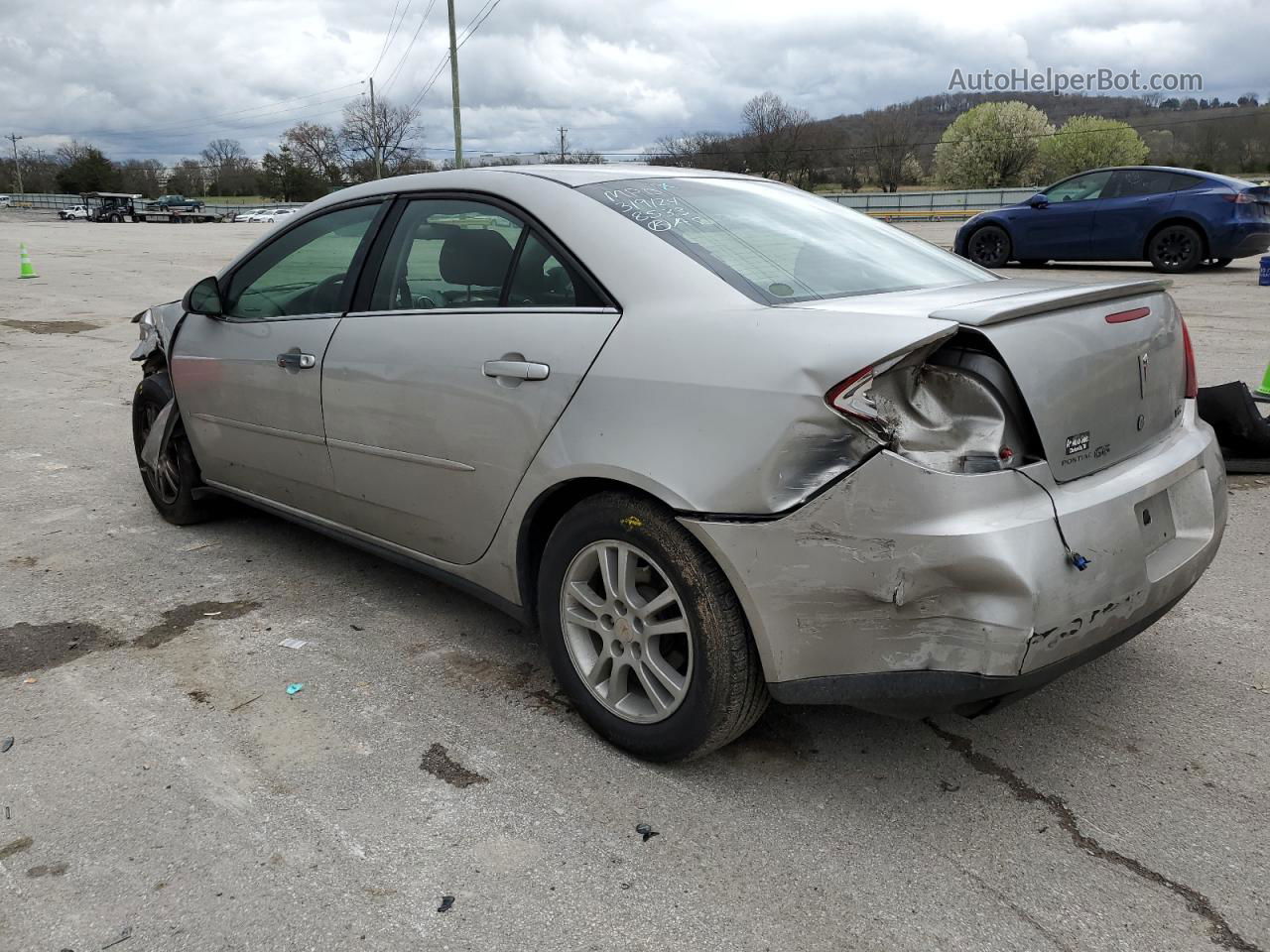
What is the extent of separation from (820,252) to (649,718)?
1476mm

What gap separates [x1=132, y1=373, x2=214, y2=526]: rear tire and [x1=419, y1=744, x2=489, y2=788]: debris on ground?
8.27ft

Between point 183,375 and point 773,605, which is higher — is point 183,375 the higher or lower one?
the higher one

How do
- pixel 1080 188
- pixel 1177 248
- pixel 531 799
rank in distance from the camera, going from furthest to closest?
1. pixel 1080 188
2. pixel 1177 248
3. pixel 531 799

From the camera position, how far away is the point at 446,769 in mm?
2746

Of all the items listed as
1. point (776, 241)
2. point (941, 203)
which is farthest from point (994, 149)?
point (776, 241)

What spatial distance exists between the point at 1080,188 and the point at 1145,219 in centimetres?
105

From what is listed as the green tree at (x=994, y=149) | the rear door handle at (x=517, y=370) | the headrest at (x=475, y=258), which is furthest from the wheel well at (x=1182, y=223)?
the green tree at (x=994, y=149)

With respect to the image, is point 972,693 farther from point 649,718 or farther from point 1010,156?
point 1010,156

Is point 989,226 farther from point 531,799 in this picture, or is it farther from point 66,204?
point 66,204

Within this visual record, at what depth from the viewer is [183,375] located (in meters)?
4.50

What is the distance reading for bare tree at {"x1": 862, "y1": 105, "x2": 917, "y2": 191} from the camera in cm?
6862

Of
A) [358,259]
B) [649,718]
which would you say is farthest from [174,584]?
[649,718]

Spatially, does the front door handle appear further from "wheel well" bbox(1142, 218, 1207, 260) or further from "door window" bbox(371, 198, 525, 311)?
"wheel well" bbox(1142, 218, 1207, 260)

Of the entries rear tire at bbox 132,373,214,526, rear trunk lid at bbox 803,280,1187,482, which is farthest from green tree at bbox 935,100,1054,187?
rear trunk lid at bbox 803,280,1187,482
